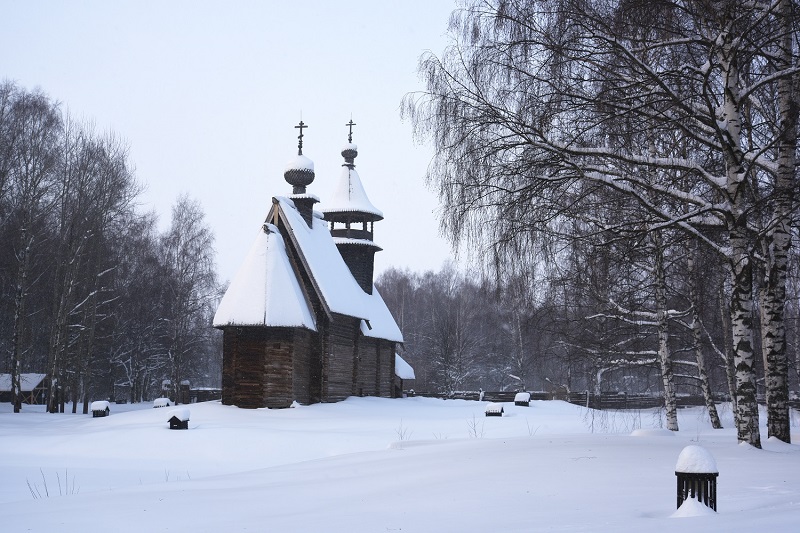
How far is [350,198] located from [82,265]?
1301 cm

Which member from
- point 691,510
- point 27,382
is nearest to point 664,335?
point 691,510

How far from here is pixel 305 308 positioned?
23875 mm

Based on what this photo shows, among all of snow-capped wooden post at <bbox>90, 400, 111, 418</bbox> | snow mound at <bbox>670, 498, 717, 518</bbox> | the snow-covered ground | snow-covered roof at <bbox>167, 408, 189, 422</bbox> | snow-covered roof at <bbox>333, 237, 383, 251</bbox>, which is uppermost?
snow-covered roof at <bbox>333, 237, 383, 251</bbox>

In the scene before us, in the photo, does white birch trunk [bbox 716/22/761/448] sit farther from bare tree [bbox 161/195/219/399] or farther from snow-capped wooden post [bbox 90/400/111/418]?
bare tree [bbox 161/195/219/399]

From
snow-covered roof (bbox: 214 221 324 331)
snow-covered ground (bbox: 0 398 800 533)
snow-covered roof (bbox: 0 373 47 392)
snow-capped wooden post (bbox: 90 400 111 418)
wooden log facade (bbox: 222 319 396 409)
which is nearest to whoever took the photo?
snow-covered ground (bbox: 0 398 800 533)

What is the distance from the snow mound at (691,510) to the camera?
489 cm

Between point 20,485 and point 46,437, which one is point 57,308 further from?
point 20,485

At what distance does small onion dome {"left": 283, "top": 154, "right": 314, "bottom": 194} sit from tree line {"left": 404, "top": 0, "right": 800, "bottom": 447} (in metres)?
17.2

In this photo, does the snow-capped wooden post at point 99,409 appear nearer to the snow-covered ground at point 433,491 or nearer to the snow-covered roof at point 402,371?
the snow-covered ground at point 433,491

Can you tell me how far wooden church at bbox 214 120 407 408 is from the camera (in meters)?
22.9

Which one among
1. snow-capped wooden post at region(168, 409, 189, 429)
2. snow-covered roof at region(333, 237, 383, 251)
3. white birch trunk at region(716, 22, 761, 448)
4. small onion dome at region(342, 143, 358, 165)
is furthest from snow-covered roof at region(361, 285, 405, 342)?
white birch trunk at region(716, 22, 761, 448)

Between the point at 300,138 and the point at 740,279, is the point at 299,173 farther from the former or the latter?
the point at 740,279

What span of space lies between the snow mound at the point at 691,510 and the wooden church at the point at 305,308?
723 inches

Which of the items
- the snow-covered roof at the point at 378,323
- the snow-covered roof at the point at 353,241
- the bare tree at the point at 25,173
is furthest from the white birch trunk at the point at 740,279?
the bare tree at the point at 25,173
